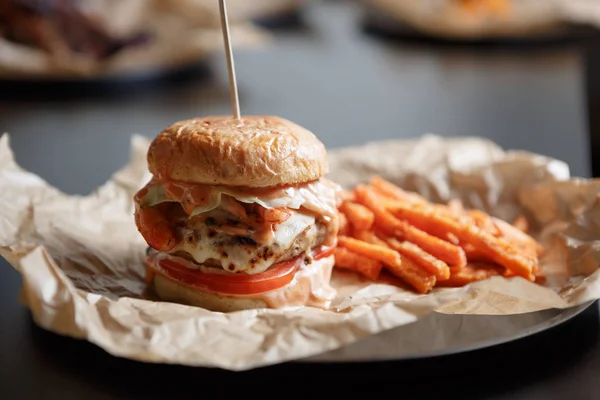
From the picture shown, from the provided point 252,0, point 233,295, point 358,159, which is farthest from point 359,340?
point 252,0

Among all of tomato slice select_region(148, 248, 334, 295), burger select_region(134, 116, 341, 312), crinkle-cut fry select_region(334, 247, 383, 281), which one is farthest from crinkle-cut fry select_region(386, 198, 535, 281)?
tomato slice select_region(148, 248, 334, 295)

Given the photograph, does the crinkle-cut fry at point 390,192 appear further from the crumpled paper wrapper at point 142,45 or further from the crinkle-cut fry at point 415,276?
the crumpled paper wrapper at point 142,45

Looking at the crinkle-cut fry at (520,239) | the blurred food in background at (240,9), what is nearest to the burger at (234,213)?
the crinkle-cut fry at (520,239)

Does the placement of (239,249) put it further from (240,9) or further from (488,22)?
(240,9)

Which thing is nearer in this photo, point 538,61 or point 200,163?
point 200,163

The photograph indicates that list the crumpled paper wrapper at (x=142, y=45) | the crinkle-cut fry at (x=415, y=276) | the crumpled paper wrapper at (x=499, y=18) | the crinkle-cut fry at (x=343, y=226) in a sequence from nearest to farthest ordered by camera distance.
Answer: the crinkle-cut fry at (x=415, y=276), the crinkle-cut fry at (x=343, y=226), the crumpled paper wrapper at (x=142, y=45), the crumpled paper wrapper at (x=499, y=18)

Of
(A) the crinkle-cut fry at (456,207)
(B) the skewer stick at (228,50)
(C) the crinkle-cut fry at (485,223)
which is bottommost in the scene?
(A) the crinkle-cut fry at (456,207)

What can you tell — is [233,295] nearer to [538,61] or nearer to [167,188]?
[167,188]
